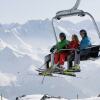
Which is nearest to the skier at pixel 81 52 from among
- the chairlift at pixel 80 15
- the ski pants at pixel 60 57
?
the chairlift at pixel 80 15

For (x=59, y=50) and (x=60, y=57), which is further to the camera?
(x=60, y=57)

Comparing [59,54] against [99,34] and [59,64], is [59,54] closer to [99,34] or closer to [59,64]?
[59,64]

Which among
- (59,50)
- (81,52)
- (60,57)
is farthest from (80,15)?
(60,57)

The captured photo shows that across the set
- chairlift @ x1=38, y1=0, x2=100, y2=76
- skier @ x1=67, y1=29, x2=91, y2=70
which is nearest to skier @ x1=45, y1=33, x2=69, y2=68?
chairlift @ x1=38, y1=0, x2=100, y2=76

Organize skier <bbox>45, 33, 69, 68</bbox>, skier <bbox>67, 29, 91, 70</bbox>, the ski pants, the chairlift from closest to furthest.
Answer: the chairlift → skier <bbox>67, 29, 91, 70</bbox> → skier <bbox>45, 33, 69, 68</bbox> → the ski pants

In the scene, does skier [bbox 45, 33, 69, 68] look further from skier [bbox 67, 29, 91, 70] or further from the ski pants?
skier [bbox 67, 29, 91, 70]

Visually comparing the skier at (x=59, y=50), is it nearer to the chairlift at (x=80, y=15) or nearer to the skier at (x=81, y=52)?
the chairlift at (x=80, y=15)

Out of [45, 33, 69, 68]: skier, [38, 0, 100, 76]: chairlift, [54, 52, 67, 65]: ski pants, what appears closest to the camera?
[38, 0, 100, 76]: chairlift

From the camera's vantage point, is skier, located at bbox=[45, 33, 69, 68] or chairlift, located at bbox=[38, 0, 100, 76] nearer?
chairlift, located at bbox=[38, 0, 100, 76]

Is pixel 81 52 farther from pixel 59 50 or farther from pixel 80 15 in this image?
pixel 80 15

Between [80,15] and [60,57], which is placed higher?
[80,15]

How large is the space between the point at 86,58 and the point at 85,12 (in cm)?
526

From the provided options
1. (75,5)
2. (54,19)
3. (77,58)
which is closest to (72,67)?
(77,58)

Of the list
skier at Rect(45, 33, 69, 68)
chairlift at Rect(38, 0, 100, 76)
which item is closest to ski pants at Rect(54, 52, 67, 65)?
skier at Rect(45, 33, 69, 68)
